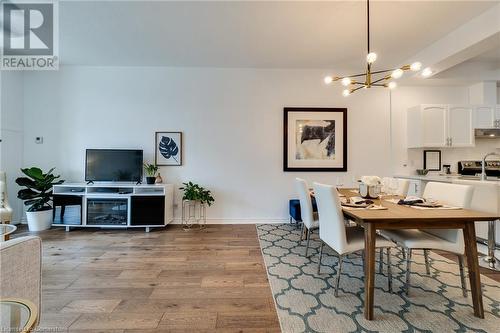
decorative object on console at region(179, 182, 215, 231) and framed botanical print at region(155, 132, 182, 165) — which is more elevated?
framed botanical print at region(155, 132, 182, 165)

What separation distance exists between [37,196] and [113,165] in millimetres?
1194

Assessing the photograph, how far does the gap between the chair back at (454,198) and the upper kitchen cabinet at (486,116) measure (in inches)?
113

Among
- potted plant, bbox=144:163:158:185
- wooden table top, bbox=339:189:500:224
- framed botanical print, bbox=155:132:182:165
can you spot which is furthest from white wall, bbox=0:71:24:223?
wooden table top, bbox=339:189:500:224

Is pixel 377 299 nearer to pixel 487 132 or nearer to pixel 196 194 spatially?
pixel 196 194

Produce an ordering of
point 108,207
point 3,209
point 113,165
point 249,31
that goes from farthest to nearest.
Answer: point 113,165
point 108,207
point 249,31
point 3,209

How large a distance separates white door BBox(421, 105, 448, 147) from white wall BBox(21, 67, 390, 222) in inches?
32.8

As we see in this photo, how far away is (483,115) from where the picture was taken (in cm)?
407

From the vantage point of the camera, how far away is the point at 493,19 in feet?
8.47

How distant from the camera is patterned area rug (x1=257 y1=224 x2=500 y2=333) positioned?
1.60 metres

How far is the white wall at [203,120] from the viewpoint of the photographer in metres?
4.18

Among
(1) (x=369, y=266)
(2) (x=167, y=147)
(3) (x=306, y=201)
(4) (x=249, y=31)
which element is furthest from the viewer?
(2) (x=167, y=147)

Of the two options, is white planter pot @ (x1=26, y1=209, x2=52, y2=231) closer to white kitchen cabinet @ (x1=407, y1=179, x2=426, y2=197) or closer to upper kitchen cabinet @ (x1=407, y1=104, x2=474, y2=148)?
white kitchen cabinet @ (x1=407, y1=179, x2=426, y2=197)

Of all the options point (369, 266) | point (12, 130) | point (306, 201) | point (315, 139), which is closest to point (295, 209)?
point (306, 201)

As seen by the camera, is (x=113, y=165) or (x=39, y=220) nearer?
(x=39, y=220)
